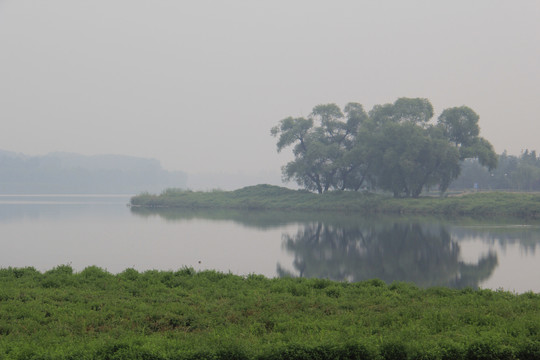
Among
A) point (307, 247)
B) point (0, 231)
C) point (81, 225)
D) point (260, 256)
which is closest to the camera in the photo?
point (260, 256)

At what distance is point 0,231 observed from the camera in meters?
27.5

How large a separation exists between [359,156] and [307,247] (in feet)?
98.7

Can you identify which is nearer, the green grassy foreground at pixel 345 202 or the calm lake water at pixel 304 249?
the calm lake water at pixel 304 249

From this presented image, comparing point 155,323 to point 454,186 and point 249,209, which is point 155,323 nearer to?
point 249,209

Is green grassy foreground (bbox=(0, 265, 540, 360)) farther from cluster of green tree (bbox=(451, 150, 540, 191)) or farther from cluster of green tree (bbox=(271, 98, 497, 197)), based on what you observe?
cluster of green tree (bbox=(451, 150, 540, 191))

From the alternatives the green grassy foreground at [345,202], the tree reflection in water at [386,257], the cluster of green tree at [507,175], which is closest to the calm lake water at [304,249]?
the tree reflection in water at [386,257]

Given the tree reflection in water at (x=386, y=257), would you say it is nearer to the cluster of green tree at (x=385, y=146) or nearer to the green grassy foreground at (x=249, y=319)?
the green grassy foreground at (x=249, y=319)

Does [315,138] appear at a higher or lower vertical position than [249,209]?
higher

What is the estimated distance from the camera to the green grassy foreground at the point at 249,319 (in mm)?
6137

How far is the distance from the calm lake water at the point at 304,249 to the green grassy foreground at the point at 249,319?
5.02 m

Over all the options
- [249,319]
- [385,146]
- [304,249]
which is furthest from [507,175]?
[249,319]

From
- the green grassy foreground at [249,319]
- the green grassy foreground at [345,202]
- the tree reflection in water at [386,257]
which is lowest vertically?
the tree reflection in water at [386,257]

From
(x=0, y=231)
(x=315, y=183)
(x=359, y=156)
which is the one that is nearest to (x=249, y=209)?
(x=315, y=183)

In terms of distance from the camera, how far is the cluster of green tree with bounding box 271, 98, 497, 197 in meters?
48.7
